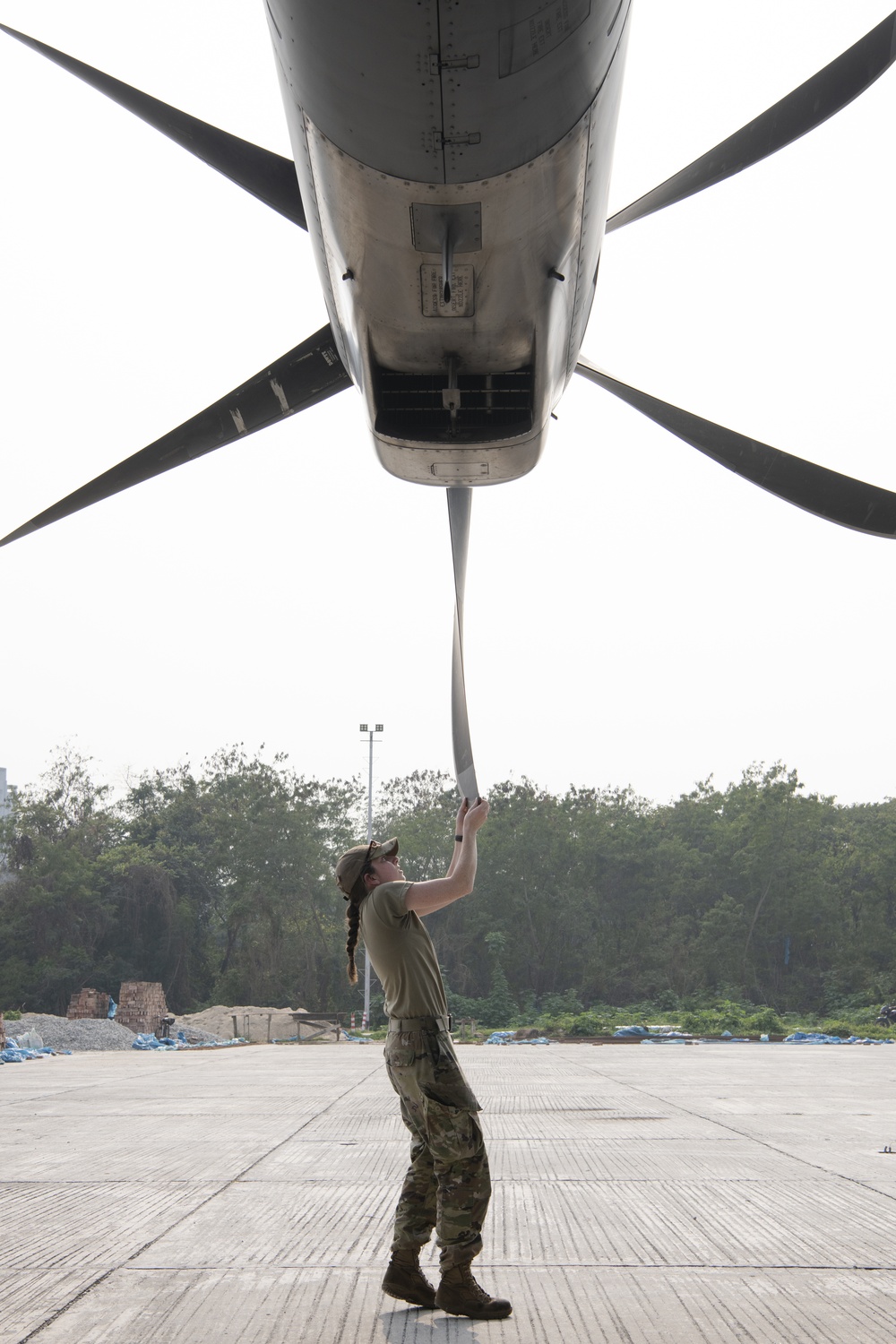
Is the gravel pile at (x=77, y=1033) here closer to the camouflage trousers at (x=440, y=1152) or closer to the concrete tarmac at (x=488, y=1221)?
the concrete tarmac at (x=488, y=1221)

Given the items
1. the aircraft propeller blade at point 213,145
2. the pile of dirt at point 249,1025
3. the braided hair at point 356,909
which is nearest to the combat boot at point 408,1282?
the braided hair at point 356,909

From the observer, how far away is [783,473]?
4234 millimetres

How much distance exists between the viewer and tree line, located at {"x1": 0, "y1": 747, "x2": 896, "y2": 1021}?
151ft

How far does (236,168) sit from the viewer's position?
3729mm

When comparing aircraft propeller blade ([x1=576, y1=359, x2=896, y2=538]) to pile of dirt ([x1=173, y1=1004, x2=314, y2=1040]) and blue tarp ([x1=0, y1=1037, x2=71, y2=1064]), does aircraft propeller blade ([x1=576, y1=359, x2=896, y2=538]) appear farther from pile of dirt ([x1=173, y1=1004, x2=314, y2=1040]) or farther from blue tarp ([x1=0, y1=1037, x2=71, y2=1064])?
pile of dirt ([x1=173, y1=1004, x2=314, y2=1040])

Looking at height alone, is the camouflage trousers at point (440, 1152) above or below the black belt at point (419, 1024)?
below

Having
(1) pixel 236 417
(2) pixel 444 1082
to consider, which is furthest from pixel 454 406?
(2) pixel 444 1082

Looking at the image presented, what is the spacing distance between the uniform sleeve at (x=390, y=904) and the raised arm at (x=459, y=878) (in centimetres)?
2

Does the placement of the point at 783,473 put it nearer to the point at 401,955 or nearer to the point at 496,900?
the point at 401,955

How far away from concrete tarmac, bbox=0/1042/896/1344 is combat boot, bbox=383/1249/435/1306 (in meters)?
0.04

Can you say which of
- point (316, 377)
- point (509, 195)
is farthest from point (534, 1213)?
point (509, 195)

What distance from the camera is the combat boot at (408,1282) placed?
292 cm

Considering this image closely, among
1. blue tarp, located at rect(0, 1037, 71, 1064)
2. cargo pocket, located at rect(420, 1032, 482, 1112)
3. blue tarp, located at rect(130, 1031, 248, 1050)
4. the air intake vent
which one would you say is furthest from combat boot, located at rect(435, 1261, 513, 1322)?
blue tarp, located at rect(130, 1031, 248, 1050)

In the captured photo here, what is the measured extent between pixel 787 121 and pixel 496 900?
48.1 metres
